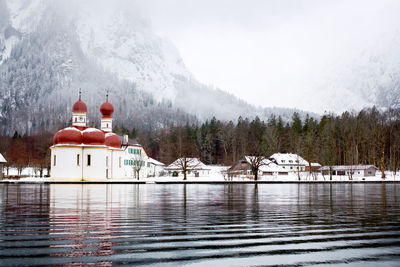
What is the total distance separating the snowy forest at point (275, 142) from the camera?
334ft

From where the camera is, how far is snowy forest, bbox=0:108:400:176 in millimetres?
101688

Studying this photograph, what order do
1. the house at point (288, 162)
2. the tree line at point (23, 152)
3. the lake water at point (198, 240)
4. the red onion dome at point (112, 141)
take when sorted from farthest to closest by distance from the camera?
the house at point (288, 162) → the tree line at point (23, 152) → the red onion dome at point (112, 141) → the lake water at point (198, 240)

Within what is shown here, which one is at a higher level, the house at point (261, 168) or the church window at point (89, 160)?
the church window at point (89, 160)

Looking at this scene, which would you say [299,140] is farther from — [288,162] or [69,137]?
[69,137]

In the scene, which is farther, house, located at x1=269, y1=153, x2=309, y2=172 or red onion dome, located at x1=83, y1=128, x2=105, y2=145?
house, located at x1=269, y1=153, x2=309, y2=172

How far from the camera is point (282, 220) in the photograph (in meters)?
13.4

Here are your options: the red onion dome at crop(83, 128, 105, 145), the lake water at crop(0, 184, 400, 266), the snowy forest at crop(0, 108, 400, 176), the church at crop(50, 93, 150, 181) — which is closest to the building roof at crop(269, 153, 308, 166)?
the snowy forest at crop(0, 108, 400, 176)

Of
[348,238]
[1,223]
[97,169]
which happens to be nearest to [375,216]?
[348,238]

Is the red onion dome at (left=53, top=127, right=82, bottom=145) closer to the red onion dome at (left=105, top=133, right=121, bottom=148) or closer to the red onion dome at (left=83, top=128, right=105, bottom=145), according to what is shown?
the red onion dome at (left=83, top=128, right=105, bottom=145)

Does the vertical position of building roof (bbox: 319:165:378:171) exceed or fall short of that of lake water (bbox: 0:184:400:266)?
it falls short

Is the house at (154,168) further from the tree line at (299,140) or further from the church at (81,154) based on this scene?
the church at (81,154)

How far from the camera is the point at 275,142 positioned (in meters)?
121

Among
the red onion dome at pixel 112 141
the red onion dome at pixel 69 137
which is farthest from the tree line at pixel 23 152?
the red onion dome at pixel 69 137

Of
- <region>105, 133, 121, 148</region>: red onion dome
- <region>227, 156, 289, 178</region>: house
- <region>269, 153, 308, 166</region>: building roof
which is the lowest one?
<region>227, 156, 289, 178</region>: house
